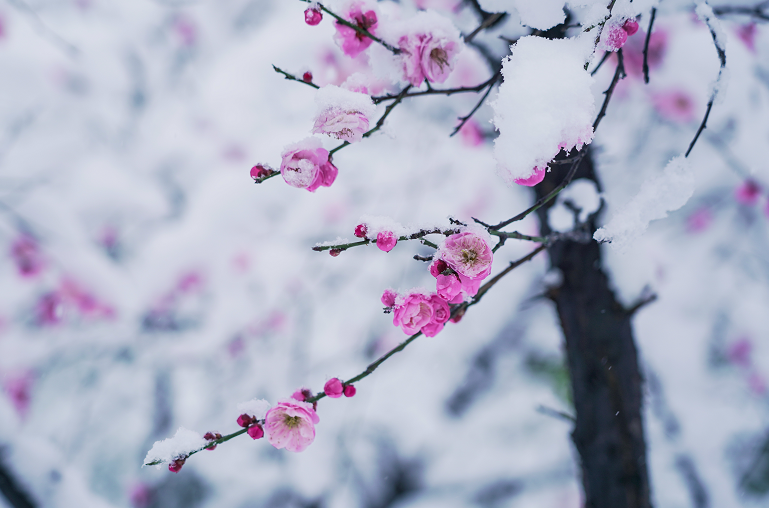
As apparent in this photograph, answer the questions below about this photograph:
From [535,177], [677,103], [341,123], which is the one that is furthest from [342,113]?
[677,103]

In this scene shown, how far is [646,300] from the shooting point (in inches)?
48.7

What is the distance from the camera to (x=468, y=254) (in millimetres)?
666

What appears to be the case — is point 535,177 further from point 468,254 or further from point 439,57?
point 439,57

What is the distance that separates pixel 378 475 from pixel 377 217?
4.13 metres

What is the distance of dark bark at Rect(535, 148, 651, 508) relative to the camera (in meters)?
1.25

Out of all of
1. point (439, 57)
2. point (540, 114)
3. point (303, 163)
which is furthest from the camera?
point (439, 57)

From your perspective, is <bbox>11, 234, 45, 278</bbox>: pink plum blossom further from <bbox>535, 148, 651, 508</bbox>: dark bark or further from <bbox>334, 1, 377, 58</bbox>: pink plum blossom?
<bbox>535, 148, 651, 508</bbox>: dark bark

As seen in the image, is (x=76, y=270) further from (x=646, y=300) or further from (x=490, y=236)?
(x=646, y=300)

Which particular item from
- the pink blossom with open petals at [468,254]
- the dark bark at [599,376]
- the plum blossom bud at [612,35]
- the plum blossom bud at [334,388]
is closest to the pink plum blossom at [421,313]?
the pink blossom with open petals at [468,254]

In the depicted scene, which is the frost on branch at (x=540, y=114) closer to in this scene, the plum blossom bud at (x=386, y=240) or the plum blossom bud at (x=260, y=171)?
the plum blossom bud at (x=386, y=240)

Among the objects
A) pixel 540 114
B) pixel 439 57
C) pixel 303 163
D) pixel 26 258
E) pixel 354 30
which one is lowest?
pixel 540 114

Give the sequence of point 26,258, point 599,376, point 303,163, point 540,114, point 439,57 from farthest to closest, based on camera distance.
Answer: point 26,258
point 599,376
point 439,57
point 303,163
point 540,114

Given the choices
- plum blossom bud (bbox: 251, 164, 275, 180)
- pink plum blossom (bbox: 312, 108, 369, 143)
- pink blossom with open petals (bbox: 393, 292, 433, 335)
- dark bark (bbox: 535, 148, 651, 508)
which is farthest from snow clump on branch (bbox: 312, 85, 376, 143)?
dark bark (bbox: 535, 148, 651, 508)

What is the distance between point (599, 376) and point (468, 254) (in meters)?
0.96
